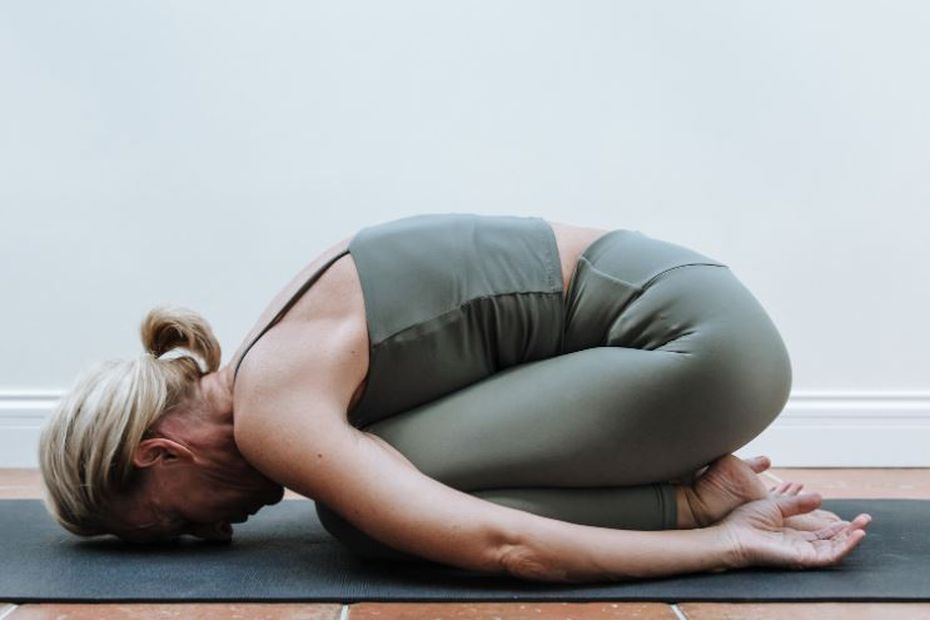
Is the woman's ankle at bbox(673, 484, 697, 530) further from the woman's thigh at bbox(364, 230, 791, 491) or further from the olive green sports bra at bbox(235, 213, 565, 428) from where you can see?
the olive green sports bra at bbox(235, 213, 565, 428)

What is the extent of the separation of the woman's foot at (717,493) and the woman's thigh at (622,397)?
3 centimetres

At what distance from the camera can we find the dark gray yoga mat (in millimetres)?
1406

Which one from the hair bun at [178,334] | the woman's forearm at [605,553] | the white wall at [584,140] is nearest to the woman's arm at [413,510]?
the woman's forearm at [605,553]

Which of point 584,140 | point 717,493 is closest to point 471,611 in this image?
point 717,493

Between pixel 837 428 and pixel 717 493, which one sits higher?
pixel 717 493

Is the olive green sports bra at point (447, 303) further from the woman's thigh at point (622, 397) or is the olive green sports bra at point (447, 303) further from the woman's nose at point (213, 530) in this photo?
the woman's nose at point (213, 530)

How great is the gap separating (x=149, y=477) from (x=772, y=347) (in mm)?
976

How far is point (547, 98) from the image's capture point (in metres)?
2.85

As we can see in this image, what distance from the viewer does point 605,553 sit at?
145 centimetres

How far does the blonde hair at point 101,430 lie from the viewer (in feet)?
5.03

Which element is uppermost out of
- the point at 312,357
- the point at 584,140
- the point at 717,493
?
the point at 584,140

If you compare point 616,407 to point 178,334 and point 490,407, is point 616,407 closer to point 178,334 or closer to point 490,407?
point 490,407

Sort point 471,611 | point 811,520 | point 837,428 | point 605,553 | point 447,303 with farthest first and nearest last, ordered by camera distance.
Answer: point 837,428, point 811,520, point 447,303, point 605,553, point 471,611

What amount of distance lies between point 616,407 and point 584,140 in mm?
1457
